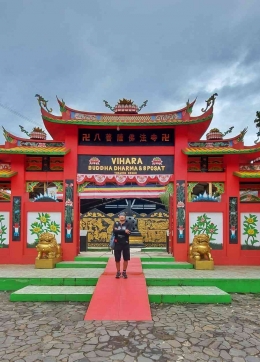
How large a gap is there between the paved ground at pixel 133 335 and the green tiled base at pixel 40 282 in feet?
4.66

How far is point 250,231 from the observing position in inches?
410

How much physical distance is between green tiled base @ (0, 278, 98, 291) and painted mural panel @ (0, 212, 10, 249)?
9.53ft

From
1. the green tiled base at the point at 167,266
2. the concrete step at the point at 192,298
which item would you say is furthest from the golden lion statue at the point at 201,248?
the concrete step at the point at 192,298

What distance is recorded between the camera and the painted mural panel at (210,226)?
1037 cm

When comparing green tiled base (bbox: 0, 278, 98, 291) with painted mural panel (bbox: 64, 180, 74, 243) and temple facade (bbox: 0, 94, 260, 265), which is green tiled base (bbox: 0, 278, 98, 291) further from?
painted mural panel (bbox: 64, 180, 74, 243)

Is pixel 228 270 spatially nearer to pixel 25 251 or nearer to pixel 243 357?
pixel 243 357

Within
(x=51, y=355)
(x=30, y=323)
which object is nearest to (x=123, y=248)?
(x=30, y=323)

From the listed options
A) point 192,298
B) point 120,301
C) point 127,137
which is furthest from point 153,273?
point 127,137

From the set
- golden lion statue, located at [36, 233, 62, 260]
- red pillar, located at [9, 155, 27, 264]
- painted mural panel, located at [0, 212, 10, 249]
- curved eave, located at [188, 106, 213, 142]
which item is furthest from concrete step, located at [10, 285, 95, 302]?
curved eave, located at [188, 106, 213, 142]

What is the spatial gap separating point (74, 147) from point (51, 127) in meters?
1.35

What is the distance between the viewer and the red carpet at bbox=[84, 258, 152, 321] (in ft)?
17.5

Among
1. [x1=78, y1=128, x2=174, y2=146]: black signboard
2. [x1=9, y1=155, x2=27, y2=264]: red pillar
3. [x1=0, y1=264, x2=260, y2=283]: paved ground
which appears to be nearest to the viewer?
[x1=0, y1=264, x2=260, y2=283]: paved ground

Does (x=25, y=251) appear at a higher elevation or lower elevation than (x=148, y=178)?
lower

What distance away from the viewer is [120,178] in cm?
1057
